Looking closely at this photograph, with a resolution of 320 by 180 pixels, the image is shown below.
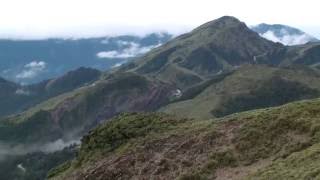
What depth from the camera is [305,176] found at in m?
62.8

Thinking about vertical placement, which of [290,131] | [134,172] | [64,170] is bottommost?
[64,170]

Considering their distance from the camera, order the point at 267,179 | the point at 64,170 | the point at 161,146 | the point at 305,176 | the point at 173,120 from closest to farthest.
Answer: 1. the point at 305,176
2. the point at 267,179
3. the point at 161,146
4. the point at 173,120
5. the point at 64,170

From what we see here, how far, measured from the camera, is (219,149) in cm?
8631

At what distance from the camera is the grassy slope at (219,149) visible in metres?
77.4

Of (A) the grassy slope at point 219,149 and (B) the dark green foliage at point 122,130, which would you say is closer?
(A) the grassy slope at point 219,149

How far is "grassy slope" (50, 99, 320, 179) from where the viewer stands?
254 feet

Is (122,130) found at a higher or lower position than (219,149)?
lower

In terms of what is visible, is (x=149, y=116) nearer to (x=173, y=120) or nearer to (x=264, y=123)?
(x=173, y=120)

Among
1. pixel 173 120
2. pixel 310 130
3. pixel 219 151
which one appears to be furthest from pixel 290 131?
pixel 173 120

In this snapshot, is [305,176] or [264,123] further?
[264,123]

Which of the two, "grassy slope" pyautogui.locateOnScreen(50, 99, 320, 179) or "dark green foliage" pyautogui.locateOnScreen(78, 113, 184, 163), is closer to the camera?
"grassy slope" pyautogui.locateOnScreen(50, 99, 320, 179)

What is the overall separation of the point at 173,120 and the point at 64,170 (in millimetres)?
25488

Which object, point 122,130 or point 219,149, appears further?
point 122,130

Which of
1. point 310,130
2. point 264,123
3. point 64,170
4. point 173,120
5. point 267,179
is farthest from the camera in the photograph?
point 64,170
